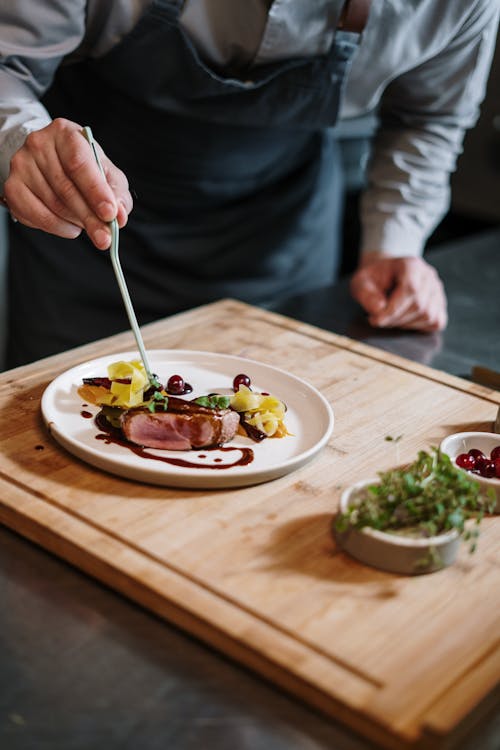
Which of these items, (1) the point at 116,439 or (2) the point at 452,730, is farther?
(1) the point at 116,439

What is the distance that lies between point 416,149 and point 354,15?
0.51 metres

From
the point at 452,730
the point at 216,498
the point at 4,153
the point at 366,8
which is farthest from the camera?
the point at 366,8

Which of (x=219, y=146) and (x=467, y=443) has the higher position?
(x=219, y=146)

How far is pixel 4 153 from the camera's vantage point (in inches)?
52.7

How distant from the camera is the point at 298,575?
97 centimetres

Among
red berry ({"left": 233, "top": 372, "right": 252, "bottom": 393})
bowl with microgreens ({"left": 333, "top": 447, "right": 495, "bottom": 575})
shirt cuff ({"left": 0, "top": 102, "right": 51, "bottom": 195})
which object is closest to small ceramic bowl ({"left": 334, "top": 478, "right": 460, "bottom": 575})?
bowl with microgreens ({"left": 333, "top": 447, "right": 495, "bottom": 575})

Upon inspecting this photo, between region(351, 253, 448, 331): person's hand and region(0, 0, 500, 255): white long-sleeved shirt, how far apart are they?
10cm

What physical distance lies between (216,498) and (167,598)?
0.70 feet

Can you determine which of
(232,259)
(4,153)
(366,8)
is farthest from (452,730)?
(232,259)

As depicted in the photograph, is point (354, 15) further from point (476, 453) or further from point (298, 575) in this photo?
point (298, 575)

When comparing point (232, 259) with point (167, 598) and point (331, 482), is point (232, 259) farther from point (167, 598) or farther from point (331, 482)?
point (167, 598)

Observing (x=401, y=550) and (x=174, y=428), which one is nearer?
(x=401, y=550)

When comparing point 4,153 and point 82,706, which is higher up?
point 4,153

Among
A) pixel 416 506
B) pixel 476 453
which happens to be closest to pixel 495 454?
pixel 476 453
